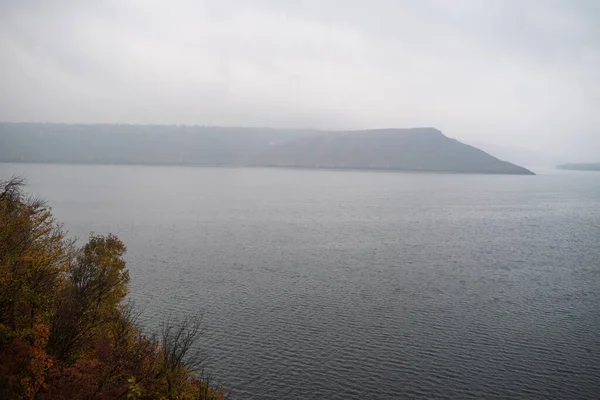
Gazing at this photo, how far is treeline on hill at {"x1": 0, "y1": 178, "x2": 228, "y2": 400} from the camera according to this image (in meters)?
13.5

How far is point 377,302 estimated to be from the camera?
3316 centimetres

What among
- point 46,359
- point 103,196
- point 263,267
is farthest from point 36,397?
point 103,196

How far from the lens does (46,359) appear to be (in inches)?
551

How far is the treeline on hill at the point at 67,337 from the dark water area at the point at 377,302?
5773 mm

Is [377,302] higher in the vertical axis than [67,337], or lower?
lower

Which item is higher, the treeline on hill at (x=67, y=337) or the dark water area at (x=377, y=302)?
the treeline on hill at (x=67, y=337)

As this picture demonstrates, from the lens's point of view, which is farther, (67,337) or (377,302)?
(377,302)

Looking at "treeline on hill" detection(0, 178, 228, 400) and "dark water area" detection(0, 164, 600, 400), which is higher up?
"treeline on hill" detection(0, 178, 228, 400)

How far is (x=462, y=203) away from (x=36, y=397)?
10559cm

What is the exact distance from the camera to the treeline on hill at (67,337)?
13502mm

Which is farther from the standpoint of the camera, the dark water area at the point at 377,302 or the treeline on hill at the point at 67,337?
the dark water area at the point at 377,302

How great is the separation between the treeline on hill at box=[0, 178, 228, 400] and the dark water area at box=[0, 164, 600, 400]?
577cm

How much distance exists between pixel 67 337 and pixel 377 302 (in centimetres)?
2233

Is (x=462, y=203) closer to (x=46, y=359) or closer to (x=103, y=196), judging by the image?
(x=103, y=196)
